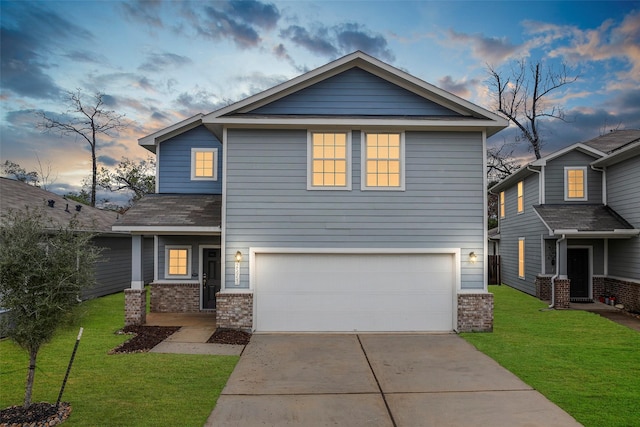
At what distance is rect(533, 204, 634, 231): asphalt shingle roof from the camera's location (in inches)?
526

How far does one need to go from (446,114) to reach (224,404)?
839 cm

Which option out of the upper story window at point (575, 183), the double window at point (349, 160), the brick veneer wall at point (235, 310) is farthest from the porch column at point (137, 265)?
the upper story window at point (575, 183)

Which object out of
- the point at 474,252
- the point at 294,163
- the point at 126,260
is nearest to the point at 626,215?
the point at 474,252

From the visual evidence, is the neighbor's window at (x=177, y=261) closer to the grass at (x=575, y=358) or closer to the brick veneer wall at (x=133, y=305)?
the brick veneer wall at (x=133, y=305)

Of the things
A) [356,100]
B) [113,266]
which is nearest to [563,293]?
[356,100]

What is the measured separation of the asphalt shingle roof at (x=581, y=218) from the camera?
526 inches

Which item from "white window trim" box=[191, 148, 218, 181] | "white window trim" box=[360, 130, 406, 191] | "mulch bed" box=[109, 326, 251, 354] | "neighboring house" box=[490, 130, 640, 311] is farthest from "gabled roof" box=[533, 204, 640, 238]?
"white window trim" box=[191, 148, 218, 181]

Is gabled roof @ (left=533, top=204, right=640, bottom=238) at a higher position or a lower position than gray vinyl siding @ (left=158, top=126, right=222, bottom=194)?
lower

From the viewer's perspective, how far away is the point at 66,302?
5.09 metres

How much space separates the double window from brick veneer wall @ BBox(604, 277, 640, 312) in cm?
915

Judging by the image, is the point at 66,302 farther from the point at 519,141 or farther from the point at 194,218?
the point at 519,141

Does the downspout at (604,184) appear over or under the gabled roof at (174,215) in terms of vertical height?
over

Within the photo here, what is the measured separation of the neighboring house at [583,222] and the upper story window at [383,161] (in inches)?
268

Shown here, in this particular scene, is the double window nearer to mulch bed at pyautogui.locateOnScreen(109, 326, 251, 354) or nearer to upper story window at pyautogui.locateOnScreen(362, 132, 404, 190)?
upper story window at pyautogui.locateOnScreen(362, 132, 404, 190)
